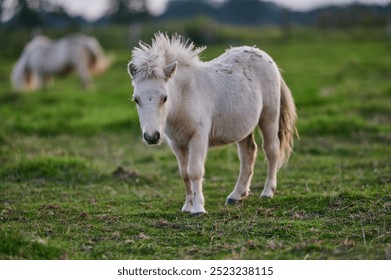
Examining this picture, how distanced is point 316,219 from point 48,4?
4757 centimetres

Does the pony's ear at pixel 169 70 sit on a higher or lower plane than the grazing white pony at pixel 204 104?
higher

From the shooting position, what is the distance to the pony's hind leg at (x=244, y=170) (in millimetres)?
8133

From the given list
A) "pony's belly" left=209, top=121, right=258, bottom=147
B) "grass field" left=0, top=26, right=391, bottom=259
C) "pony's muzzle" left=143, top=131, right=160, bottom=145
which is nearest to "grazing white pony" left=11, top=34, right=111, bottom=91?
"grass field" left=0, top=26, right=391, bottom=259

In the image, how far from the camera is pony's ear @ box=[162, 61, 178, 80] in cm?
679

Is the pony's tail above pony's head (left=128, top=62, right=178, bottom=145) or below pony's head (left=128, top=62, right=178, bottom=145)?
below

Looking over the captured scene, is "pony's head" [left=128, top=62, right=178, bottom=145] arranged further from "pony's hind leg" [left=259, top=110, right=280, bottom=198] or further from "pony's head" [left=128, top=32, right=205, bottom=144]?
"pony's hind leg" [left=259, top=110, right=280, bottom=198]

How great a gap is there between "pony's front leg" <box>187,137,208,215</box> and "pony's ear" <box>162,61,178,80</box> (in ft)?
2.88

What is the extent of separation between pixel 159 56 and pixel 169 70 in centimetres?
34

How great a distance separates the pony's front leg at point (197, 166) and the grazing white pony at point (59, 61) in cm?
1669

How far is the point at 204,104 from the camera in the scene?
24.3 feet

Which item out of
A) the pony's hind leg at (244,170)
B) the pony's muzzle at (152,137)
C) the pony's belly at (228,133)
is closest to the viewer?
the pony's muzzle at (152,137)

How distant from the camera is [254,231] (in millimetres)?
6270

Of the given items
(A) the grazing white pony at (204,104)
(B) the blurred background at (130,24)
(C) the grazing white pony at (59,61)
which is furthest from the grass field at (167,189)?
(B) the blurred background at (130,24)

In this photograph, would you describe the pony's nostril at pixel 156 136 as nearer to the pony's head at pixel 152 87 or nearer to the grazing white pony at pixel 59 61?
the pony's head at pixel 152 87
